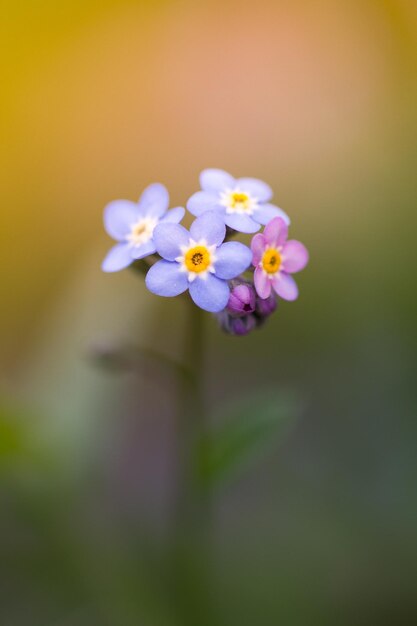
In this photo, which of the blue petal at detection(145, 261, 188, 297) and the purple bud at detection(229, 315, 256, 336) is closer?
the blue petal at detection(145, 261, 188, 297)

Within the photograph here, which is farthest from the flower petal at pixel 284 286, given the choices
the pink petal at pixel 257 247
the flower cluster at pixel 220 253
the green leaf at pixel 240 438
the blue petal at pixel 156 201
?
the green leaf at pixel 240 438

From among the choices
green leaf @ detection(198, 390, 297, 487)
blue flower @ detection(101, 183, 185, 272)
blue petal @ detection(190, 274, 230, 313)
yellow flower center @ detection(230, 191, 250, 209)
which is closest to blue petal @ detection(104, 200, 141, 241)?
blue flower @ detection(101, 183, 185, 272)

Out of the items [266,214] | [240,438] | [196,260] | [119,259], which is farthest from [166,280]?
[240,438]

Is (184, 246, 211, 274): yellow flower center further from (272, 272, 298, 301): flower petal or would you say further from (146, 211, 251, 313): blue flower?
(272, 272, 298, 301): flower petal

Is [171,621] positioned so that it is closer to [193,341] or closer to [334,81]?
[193,341]

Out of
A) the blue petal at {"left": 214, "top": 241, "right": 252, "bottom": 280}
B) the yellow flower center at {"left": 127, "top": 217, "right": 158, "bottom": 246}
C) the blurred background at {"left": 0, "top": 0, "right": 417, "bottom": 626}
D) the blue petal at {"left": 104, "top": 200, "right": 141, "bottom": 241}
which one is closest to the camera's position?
the blue petal at {"left": 214, "top": 241, "right": 252, "bottom": 280}

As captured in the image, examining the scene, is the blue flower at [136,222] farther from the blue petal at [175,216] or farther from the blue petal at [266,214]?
the blue petal at [266,214]

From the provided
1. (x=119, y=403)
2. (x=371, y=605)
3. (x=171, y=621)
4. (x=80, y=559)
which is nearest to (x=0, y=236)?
(x=119, y=403)
